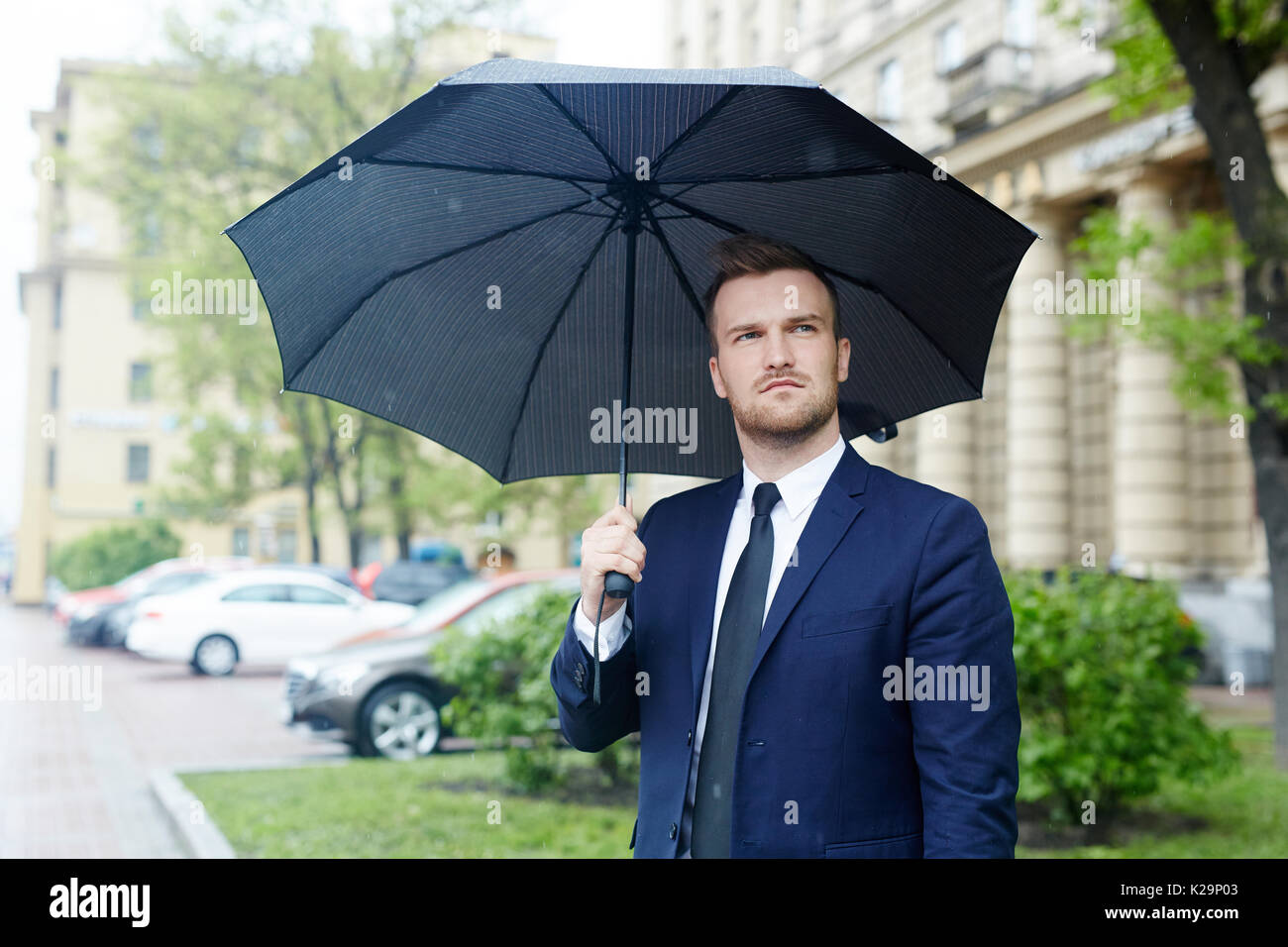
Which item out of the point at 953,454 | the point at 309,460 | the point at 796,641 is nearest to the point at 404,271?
the point at 796,641

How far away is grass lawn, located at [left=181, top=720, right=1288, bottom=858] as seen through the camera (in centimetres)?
690

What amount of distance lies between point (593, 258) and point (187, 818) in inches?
243

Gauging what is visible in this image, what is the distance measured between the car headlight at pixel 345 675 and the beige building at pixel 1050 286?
1070cm

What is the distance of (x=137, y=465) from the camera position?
168ft

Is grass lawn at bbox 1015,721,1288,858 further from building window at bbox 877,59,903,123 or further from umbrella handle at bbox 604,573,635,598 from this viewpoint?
building window at bbox 877,59,903,123

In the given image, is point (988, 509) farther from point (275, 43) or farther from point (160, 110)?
point (160, 110)

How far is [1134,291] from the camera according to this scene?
12281 millimetres

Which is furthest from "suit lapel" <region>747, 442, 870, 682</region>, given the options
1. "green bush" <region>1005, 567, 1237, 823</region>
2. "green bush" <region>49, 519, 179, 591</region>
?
"green bush" <region>49, 519, 179, 591</region>

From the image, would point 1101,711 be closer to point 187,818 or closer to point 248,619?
point 187,818

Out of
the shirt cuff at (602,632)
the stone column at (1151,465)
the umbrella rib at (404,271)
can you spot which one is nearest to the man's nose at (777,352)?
the shirt cuff at (602,632)

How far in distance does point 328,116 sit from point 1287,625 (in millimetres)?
21875

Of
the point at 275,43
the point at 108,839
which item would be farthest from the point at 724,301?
the point at 275,43

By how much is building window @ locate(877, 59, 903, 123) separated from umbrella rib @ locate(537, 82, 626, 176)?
26607 mm

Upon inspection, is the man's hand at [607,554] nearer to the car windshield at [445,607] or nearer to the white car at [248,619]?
the car windshield at [445,607]
